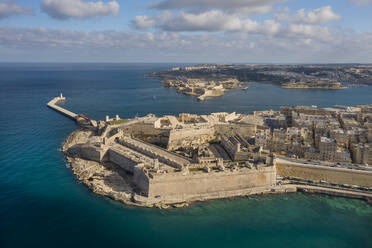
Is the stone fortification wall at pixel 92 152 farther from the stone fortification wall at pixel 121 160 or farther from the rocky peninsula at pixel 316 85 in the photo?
the rocky peninsula at pixel 316 85

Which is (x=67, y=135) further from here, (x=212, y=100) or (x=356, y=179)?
(x=212, y=100)

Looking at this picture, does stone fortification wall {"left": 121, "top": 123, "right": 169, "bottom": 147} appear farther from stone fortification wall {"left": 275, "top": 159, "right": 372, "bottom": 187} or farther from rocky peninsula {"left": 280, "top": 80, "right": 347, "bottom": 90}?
rocky peninsula {"left": 280, "top": 80, "right": 347, "bottom": 90}

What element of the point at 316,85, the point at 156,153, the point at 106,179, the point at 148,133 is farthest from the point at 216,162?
the point at 316,85

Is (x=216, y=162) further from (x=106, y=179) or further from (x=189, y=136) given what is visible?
(x=106, y=179)

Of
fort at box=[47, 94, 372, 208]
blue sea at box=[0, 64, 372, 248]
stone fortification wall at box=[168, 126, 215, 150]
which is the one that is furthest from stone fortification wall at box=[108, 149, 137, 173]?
stone fortification wall at box=[168, 126, 215, 150]

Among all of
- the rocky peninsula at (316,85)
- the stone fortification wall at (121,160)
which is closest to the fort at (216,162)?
the stone fortification wall at (121,160)
